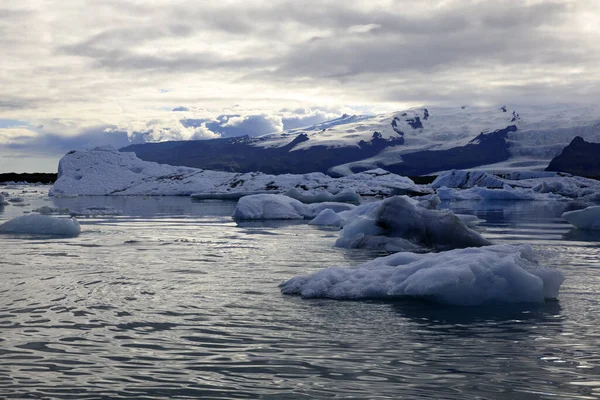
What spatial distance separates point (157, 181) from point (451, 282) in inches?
1933

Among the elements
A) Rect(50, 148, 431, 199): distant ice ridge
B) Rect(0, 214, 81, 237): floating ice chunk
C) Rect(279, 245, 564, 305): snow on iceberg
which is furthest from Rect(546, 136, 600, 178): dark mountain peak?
Rect(279, 245, 564, 305): snow on iceberg

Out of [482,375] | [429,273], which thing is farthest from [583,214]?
[482,375]

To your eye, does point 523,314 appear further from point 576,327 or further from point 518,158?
point 518,158

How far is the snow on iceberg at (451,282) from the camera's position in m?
7.32

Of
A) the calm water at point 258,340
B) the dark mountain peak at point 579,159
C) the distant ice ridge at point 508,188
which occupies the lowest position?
the calm water at point 258,340

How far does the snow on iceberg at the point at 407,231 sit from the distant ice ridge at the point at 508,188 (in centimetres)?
3588

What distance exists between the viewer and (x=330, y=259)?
11.2m

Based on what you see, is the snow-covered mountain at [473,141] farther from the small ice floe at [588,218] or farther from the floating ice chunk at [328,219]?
the floating ice chunk at [328,219]

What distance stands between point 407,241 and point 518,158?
128 meters

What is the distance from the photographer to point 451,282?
23.7 feet

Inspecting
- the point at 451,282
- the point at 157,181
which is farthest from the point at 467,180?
the point at 451,282

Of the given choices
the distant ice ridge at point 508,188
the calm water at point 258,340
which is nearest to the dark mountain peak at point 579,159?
the distant ice ridge at point 508,188

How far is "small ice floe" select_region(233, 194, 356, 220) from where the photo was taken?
2367 centimetres

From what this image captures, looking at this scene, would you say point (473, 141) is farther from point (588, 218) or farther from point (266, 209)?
point (588, 218)
